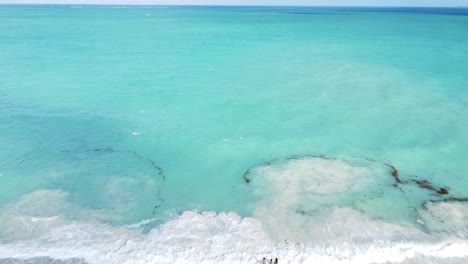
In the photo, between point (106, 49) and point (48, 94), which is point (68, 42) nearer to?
point (106, 49)

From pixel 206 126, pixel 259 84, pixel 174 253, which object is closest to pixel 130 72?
pixel 259 84

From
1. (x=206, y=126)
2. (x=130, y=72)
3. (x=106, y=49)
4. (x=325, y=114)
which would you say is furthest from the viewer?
(x=106, y=49)

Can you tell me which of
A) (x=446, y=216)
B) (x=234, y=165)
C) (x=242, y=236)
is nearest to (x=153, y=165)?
(x=234, y=165)

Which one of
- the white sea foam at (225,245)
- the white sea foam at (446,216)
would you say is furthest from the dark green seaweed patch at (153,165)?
the white sea foam at (446,216)

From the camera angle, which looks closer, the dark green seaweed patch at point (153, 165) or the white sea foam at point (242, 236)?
the white sea foam at point (242, 236)

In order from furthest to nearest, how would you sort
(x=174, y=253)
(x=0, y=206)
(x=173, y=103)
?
(x=173, y=103), (x=0, y=206), (x=174, y=253)

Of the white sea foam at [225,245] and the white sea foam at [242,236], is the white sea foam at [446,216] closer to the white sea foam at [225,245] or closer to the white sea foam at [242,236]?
the white sea foam at [242,236]

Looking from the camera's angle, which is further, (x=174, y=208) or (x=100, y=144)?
(x=100, y=144)

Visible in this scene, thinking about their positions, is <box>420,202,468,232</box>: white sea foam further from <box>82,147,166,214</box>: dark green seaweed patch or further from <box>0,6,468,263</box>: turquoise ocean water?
<box>82,147,166,214</box>: dark green seaweed patch
